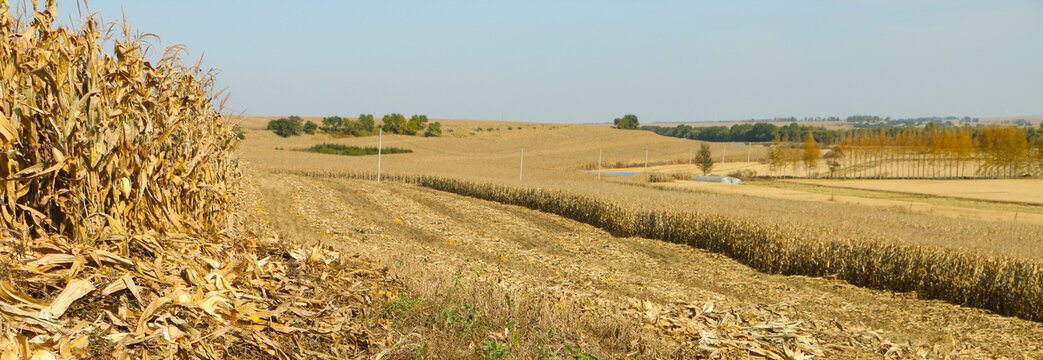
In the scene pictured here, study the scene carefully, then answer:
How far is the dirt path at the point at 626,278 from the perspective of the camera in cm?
674

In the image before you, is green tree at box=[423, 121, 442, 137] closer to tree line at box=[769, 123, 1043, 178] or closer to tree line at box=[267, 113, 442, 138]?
tree line at box=[267, 113, 442, 138]

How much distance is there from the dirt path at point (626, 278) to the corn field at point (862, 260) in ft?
1.41

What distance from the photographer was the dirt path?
22.1 ft

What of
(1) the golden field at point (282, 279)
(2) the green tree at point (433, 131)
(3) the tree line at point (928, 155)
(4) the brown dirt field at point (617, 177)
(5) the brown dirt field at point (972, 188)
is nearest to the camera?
(1) the golden field at point (282, 279)

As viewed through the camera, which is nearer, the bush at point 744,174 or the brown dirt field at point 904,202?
the brown dirt field at point 904,202

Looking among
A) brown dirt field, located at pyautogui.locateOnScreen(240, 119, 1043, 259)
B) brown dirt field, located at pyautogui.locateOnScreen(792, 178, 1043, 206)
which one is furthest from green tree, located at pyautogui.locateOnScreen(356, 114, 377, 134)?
brown dirt field, located at pyautogui.locateOnScreen(792, 178, 1043, 206)

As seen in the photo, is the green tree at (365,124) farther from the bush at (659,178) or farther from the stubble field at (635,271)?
the stubble field at (635,271)

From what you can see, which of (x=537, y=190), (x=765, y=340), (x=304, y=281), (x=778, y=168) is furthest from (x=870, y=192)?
(x=304, y=281)

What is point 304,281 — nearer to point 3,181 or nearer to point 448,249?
point 3,181

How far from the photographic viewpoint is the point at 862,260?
1140 centimetres

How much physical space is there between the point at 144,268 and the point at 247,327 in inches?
26.9

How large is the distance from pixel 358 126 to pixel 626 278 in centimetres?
8783

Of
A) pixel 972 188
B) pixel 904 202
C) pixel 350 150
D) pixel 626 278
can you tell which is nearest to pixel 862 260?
pixel 626 278

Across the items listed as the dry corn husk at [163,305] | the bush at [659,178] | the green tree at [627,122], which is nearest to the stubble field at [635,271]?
the dry corn husk at [163,305]
